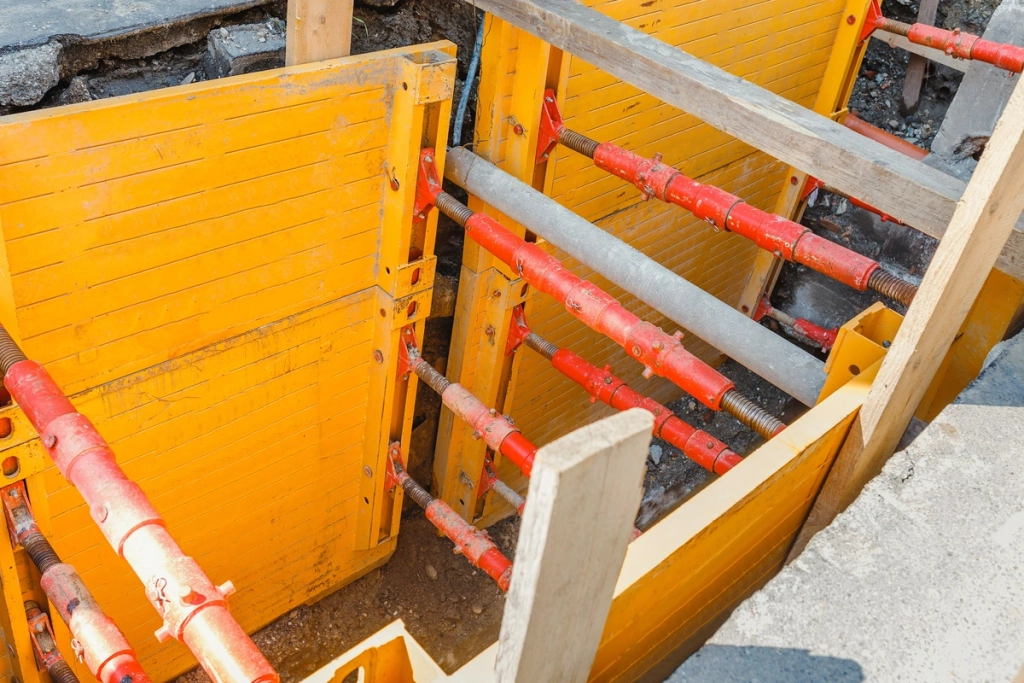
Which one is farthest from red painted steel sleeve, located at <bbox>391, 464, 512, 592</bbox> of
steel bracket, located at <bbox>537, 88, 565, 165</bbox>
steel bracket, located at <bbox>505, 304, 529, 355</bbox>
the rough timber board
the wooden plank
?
the wooden plank

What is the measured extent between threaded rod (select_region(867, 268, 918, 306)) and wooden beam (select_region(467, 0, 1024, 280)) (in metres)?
0.49

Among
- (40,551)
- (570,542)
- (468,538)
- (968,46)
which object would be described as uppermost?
(570,542)

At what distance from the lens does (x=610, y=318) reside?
3145 mm

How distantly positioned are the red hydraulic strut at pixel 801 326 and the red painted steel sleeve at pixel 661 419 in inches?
74.1

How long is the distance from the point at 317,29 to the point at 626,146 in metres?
2.12

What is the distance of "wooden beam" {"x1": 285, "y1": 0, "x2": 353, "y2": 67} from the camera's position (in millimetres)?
3072

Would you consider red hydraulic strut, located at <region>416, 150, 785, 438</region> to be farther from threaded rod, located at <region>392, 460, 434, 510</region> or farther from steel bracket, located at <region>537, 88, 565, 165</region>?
threaded rod, located at <region>392, 460, 434, 510</region>

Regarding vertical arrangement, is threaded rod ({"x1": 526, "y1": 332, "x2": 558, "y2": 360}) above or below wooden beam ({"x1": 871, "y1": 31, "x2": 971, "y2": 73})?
below

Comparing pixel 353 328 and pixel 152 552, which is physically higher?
pixel 152 552

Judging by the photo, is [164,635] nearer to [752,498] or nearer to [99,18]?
[752,498]

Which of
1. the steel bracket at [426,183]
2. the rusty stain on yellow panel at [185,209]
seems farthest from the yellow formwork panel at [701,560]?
the steel bracket at [426,183]

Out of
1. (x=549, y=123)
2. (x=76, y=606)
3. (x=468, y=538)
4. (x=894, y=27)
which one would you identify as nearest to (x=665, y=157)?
(x=549, y=123)

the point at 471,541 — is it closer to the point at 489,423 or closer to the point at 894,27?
the point at 489,423

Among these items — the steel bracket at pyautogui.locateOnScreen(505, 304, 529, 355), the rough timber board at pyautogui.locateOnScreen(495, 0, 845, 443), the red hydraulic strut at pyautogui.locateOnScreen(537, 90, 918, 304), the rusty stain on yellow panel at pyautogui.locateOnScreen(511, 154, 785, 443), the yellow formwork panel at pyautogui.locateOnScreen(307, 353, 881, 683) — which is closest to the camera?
the yellow formwork panel at pyautogui.locateOnScreen(307, 353, 881, 683)
